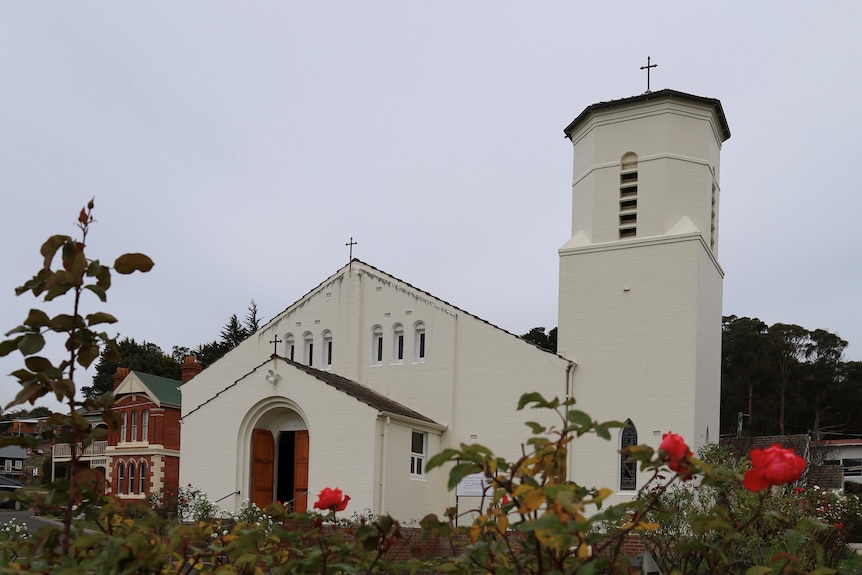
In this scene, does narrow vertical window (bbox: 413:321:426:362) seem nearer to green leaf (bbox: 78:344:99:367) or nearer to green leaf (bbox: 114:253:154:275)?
green leaf (bbox: 78:344:99:367)

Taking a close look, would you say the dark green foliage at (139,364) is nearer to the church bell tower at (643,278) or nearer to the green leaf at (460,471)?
the church bell tower at (643,278)

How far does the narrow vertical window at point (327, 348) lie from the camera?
29.3m

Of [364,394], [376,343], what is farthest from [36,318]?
[376,343]

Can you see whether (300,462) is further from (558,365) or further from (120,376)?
(120,376)

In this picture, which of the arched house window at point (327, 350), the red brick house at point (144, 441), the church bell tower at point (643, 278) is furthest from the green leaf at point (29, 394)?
the red brick house at point (144, 441)

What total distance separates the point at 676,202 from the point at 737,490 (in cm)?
1211

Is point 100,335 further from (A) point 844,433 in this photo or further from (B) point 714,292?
(A) point 844,433

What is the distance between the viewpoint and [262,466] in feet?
88.4

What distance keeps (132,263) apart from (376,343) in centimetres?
2514

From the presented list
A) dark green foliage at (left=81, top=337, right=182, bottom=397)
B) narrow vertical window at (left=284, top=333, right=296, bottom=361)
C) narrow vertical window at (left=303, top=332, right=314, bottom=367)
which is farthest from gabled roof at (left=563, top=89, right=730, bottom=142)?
dark green foliage at (left=81, top=337, right=182, bottom=397)

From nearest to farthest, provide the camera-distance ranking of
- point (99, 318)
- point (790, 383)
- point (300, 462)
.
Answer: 1. point (99, 318)
2. point (300, 462)
3. point (790, 383)

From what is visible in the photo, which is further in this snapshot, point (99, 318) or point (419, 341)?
point (419, 341)

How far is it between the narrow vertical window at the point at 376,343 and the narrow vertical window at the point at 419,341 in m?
1.35

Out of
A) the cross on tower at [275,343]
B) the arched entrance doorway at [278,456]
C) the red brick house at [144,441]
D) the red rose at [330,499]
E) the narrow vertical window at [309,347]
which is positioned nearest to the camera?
the red rose at [330,499]
